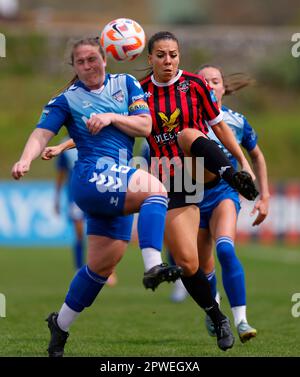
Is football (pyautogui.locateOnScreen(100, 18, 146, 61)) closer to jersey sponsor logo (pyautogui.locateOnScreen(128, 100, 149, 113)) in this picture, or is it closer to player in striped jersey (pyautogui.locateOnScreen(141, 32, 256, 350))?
player in striped jersey (pyautogui.locateOnScreen(141, 32, 256, 350))

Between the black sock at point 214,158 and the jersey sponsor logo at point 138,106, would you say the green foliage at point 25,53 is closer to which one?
the black sock at point 214,158

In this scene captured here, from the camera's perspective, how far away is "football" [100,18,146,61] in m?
6.68

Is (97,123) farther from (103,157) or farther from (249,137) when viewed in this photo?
(249,137)

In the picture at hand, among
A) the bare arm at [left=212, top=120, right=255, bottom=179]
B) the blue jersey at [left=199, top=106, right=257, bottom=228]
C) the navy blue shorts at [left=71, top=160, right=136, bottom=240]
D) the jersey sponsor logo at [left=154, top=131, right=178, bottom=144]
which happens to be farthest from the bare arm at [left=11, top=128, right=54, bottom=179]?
the blue jersey at [left=199, top=106, right=257, bottom=228]

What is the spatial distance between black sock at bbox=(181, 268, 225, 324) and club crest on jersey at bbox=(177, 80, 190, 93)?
1309 millimetres

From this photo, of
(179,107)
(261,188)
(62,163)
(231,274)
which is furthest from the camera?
(62,163)

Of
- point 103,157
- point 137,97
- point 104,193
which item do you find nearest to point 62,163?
point 137,97

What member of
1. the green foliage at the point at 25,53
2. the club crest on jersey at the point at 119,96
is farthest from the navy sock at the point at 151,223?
the green foliage at the point at 25,53

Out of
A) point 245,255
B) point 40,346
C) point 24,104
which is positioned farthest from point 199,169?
point 24,104

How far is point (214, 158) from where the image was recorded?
678 centimetres

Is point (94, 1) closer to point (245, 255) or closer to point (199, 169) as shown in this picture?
point (245, 255)

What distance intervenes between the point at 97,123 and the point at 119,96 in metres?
0.44

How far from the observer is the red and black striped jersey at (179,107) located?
7.06 metres

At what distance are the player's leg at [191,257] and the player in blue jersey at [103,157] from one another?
51 cm
